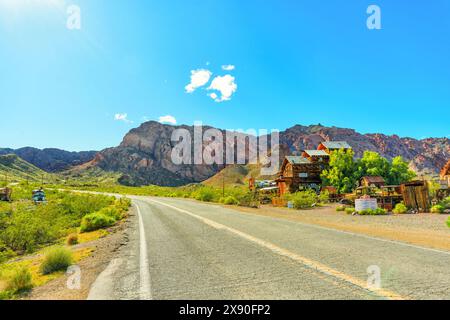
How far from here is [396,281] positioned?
4.89 m

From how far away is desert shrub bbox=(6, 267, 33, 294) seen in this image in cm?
566

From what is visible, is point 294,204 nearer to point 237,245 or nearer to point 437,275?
point 237,245

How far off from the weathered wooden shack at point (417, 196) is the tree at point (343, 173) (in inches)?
774

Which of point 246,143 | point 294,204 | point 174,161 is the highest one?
point 246,143

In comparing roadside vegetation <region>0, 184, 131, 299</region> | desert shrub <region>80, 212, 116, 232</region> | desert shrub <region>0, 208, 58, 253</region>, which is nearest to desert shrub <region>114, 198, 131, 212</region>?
roadside vegetation <region>0, 184, 131, 299</region>

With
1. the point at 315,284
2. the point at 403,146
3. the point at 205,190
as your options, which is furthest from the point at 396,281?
the point at 403,146

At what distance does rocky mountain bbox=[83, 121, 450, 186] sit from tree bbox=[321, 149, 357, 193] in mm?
117547

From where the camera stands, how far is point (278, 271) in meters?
5.69

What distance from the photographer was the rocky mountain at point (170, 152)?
16525cm

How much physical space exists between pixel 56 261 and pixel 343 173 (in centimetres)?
4367

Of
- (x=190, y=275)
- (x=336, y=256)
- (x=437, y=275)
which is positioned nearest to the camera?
(x=437, y=275)

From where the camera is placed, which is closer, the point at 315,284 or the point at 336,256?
the point at 315,284

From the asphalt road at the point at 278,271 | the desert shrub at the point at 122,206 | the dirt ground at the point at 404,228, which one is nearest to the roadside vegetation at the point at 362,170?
the dirt ground at the point at 404,228
